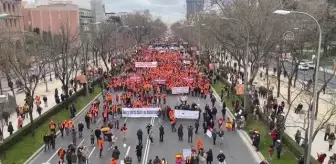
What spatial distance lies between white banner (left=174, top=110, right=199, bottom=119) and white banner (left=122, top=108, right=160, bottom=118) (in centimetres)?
166

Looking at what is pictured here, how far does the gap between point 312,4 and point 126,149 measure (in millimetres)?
22827

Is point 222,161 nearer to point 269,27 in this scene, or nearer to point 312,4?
point 269,27

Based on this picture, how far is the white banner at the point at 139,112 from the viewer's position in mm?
30003

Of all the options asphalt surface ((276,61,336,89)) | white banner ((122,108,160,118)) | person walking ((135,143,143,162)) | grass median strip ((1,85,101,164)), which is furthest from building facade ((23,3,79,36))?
person walking ((135,143,143,162))

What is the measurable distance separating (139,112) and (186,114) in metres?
3.52

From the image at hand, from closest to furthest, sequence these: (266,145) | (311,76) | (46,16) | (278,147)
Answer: (278,147)
(266,145)
(311,76)
(46,16)

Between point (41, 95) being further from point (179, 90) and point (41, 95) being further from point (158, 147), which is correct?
point (158, 147)

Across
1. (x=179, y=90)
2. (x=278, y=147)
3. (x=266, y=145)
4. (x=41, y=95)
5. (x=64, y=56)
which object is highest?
(x=64, y=56)

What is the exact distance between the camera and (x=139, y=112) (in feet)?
98.9

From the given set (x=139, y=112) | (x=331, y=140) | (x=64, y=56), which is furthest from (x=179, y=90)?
(x=331, y=140)

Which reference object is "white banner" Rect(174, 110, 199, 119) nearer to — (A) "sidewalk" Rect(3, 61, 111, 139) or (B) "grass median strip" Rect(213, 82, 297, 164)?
(B) "grass median strip" Rect(213, 82, 297, 164)

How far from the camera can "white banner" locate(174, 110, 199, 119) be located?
2922 centimetres

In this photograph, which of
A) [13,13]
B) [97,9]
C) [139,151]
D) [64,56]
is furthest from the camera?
[97,9]

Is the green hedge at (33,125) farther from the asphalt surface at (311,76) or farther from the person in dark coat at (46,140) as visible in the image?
the asphalt surface at (311,76)
